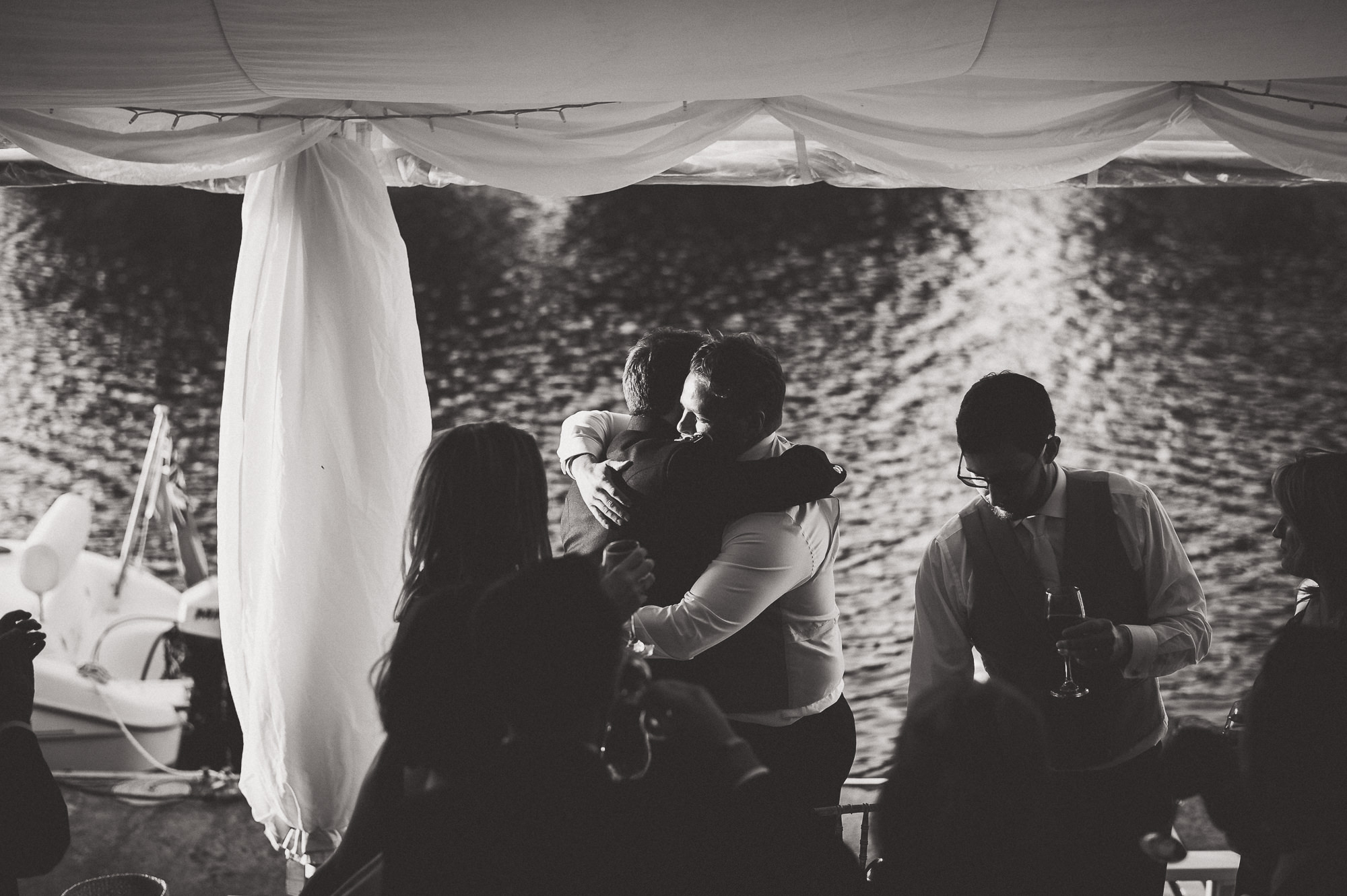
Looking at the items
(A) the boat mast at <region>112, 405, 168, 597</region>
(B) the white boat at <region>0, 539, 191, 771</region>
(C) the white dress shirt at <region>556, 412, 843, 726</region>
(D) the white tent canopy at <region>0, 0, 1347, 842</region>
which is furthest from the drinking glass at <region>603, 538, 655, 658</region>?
(A) the boat mast at <region>112, 405, 168, 597</region>

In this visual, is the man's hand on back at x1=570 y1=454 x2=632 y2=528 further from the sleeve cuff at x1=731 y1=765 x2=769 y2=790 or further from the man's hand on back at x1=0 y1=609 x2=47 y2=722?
the man's hand on back at x1=0 y1=609 x2=47 y2=722

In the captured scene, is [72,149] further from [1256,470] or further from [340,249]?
[1256,470]

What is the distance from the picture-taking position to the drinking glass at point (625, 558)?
1552 millimetres

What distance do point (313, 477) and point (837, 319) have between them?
31.3 feet

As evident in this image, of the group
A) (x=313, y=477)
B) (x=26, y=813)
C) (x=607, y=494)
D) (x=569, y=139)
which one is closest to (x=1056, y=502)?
(x=607, y=494)

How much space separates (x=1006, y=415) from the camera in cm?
156

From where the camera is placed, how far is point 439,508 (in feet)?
4.77

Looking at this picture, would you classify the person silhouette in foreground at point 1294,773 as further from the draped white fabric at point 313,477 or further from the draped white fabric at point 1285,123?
the draped white fabric at point 313,477

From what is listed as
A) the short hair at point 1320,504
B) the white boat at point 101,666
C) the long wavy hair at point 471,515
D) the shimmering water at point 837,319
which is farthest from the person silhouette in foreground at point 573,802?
the shimmering water at point 837,319

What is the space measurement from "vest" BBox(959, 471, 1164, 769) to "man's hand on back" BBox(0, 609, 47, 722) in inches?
54.4

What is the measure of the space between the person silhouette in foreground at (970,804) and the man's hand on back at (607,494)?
2.43 feet

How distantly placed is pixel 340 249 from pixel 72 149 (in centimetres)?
55

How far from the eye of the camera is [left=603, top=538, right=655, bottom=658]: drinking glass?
5.09ft

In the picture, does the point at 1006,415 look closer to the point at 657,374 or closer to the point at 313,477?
the point at 657,374
